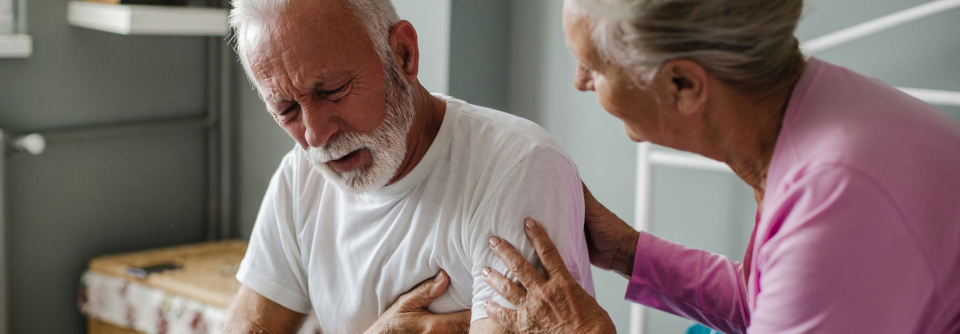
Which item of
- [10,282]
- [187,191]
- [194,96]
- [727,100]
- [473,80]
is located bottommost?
[10,282]

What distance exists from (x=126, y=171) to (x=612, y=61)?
6.76ft

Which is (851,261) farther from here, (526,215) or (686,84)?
(526,215)

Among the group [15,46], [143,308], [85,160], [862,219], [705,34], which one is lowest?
[143,308]

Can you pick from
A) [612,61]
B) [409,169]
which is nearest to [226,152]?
[409,169]

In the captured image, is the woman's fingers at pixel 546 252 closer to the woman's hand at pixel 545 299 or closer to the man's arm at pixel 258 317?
the woman's hand at pixel 545 299

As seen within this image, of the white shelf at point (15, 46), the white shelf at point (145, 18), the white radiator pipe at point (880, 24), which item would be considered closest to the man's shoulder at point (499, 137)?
the white radiator pipe at point (880, 24)

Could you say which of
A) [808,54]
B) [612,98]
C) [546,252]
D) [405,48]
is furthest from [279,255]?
[808,54]

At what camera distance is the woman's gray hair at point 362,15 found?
1133mm

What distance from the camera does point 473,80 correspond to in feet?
7.28

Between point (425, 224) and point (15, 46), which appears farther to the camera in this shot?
point (15, 46)

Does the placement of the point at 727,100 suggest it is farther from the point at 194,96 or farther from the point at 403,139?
the point at 194,96

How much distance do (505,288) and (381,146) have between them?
11.9 inches

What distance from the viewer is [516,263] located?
1.06 metres

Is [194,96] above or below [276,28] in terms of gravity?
below
